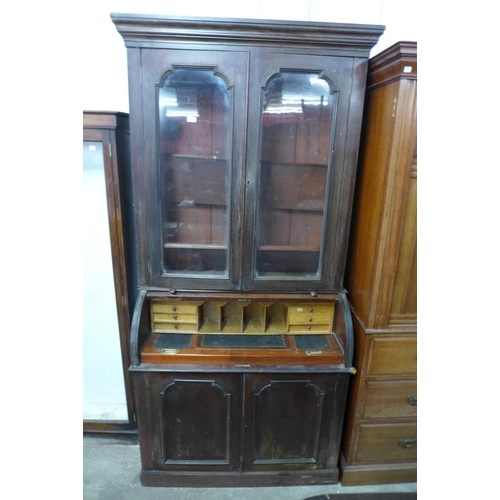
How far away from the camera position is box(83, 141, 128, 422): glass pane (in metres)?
1.45

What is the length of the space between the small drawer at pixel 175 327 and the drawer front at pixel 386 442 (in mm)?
835

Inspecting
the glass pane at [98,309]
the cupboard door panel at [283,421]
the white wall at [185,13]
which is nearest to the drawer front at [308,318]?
the cupboard door panel at [283,421]

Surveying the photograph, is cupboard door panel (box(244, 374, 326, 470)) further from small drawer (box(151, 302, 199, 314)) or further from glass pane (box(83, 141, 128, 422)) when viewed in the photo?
glass pane (box(83, 141, 128, 422))

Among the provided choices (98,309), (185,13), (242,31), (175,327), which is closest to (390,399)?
(175,327)

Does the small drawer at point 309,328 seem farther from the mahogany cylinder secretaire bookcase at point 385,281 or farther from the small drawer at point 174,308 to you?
the small drawer at point 174,308

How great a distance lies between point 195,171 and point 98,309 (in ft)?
2.86

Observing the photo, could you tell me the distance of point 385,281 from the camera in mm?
1212

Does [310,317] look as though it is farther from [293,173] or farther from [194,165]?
[194,165]

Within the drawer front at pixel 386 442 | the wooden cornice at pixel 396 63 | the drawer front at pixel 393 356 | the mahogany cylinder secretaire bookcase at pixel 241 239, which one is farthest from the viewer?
the drawer front at pixel 386 442

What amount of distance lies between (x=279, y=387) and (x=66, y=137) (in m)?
1.21

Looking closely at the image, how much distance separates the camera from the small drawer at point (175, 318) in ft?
4.60

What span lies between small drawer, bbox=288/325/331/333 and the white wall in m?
1.27

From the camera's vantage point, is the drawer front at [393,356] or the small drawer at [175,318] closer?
the drawer front at [393,356]
